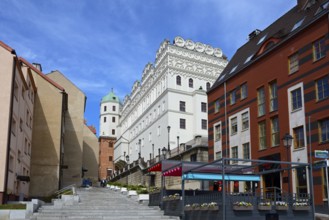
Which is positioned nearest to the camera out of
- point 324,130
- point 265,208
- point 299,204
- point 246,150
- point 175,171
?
point 265,208

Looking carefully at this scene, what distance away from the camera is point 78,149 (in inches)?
2072

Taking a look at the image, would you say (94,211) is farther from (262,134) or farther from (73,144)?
(73,144)

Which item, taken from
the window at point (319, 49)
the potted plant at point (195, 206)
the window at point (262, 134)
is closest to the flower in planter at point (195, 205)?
the potted plant at point (195, 206)

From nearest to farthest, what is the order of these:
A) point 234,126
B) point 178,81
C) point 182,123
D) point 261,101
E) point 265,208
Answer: point 265,208
point 261,101
point 234,126
point 182,123
point 178,81

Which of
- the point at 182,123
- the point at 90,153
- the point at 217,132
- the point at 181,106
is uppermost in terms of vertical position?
the point at 181,106

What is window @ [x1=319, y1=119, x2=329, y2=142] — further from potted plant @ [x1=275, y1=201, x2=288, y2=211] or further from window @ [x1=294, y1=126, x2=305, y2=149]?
potted plant @ [x1=275, y1=201, x2=288, y2=211]

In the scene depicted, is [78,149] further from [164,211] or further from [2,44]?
[164,211]

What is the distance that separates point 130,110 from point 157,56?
2489cm

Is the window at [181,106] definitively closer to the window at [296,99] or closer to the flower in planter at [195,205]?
the window at [296,99]

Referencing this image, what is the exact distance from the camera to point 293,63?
3083 cm

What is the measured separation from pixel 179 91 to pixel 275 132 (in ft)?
115

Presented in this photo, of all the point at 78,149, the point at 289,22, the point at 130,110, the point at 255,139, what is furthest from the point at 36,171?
the point at 130,110

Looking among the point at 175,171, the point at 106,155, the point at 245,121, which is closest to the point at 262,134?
the point at 245,121

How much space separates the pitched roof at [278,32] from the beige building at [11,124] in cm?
1930
